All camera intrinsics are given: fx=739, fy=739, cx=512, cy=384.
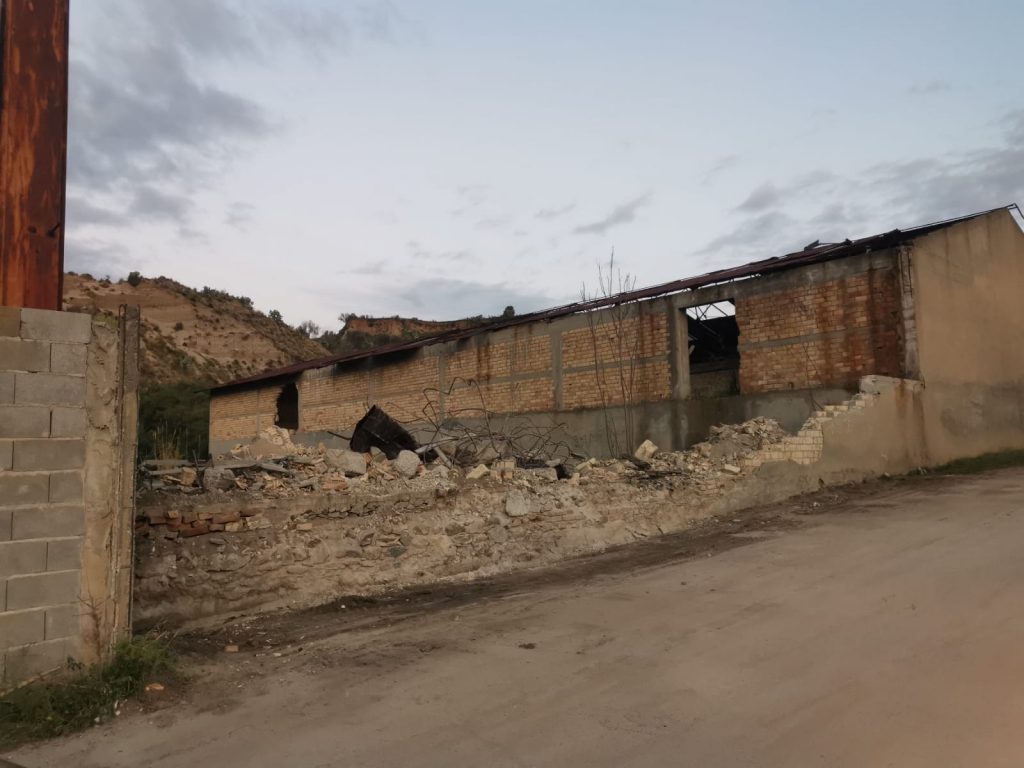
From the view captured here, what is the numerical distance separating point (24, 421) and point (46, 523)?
26.3 inches

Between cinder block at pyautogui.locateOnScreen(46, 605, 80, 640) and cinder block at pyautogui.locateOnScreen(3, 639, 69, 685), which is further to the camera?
cinder block at pyautogui.locateOnScreen(46, 605, 80, 640)

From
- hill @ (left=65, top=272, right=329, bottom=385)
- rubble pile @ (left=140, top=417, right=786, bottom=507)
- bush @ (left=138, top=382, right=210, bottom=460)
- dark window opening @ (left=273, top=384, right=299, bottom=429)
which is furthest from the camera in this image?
hill @ (left=65, top=272, right=329, bottom=385)

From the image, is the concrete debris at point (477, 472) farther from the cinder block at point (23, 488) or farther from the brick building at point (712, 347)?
the brick building at point (712, 347)

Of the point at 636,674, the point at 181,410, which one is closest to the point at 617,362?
the point at 636,674

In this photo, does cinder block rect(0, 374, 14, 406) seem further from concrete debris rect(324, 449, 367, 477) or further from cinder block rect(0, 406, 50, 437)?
concrete debris rect(324, 449, 367, 477)

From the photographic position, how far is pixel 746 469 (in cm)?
1088

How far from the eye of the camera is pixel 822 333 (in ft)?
45.0

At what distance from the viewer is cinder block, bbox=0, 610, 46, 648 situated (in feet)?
14.8

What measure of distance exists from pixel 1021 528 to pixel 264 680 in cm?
809

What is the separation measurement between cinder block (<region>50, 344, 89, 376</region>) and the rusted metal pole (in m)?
0.37

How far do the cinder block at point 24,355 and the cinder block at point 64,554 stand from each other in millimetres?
1131

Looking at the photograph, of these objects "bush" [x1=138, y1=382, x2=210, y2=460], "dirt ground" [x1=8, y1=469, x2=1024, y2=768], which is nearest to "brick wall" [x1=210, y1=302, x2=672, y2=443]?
"dirt ground" [x1=8, y1=469, x2=1024, y2=768]

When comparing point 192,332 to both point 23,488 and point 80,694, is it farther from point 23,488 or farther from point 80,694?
point 80,694

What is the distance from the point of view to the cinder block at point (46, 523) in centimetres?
464
